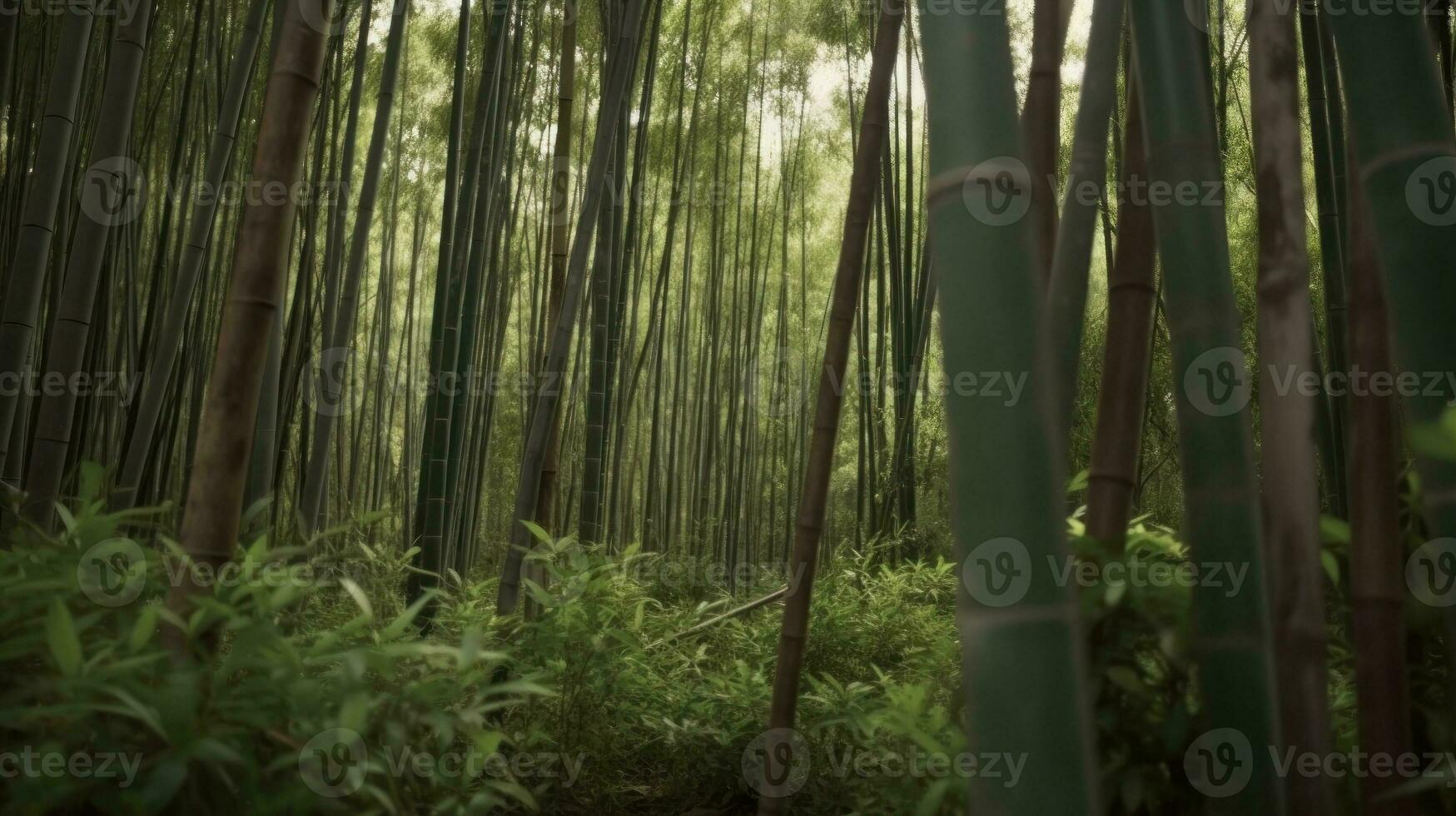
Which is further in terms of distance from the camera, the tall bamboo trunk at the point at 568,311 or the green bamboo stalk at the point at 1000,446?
the tall bamboo trunk at the point at 568,311

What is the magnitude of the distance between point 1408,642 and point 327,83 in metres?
3.64

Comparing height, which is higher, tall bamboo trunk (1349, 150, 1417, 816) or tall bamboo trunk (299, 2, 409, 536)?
tall bamboo trunk (299, 2, 409, 536)

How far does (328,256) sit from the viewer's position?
12.2ft

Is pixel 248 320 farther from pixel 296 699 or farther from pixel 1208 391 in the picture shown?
pixel 1208 391

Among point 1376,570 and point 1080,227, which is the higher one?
point 1080,227

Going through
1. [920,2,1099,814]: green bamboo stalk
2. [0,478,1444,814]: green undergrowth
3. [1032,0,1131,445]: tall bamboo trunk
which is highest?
[1032,0,1131,445]: tall bamboo trunk

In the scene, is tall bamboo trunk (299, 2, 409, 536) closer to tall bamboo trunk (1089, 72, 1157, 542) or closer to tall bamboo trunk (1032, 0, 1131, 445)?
tall bamboo trunk (1032, 0, 1131, 445)

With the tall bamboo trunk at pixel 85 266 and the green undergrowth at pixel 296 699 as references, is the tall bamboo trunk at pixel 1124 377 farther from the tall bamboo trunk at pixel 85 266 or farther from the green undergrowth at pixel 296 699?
the tall bamboo trunk at pixel 85 266

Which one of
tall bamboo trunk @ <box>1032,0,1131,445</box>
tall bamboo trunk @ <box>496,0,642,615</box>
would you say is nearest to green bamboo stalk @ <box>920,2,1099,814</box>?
tall bamboo trunk @ <box>1032,0,1131,445</box>

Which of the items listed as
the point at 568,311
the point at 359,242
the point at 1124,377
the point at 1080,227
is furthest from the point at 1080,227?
the point at 359,242

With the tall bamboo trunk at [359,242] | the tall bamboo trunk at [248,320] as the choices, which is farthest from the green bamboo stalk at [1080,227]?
the tall bamboo trunk at [359,242]

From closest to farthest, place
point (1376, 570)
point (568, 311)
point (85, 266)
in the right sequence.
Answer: point (1376, 570) < point (85, 266) < point (568, 311)

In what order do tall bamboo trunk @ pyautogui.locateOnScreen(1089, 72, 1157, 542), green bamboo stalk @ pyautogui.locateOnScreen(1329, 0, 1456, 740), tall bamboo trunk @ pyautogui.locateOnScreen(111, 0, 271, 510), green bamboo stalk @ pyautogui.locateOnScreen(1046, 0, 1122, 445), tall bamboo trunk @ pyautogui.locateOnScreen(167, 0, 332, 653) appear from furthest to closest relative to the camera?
tall bamboo trunk @ pyautogui.locateOnScreen(111, 0, 271, 510)
green bamboo stalk @ pyautogui.locateOnScreen(1046, 0, 1122, 445)
tall bamboo trunk @ pyautogui.locateOnScreen(1089, 72, 1157, 542)
tall bamboo trunk @ pyautogui.locateOnScreen(167, 0, 332, 653)
green bamboo stalk @ pyautogui.locateOnScreen(1329, 0, 1456, 740)

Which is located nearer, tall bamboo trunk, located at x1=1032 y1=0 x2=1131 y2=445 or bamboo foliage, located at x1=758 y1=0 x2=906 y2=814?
tall bamboo trunk, located at x1=1032 y1=0 x2=1131 y2=445
